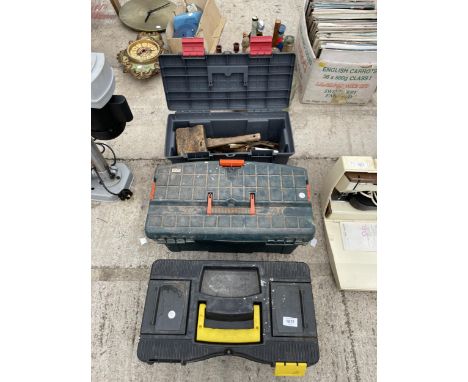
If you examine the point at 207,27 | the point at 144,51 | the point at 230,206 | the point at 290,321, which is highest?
the point at 207,27

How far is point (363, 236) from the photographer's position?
7.98 ft

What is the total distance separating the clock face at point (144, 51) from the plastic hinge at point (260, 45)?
1603 millimetres

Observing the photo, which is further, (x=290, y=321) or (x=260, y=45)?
(x=260, y=45)

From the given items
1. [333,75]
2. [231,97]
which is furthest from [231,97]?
[333,75]

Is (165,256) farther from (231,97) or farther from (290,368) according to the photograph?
(231,97)

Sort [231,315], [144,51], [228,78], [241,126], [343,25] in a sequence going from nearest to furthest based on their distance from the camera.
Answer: [231,315], [228,78], [241,126], [343,25], [144,51]

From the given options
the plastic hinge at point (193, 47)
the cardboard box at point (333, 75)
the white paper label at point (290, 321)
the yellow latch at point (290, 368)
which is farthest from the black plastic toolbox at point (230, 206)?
the cardboard box at point (333, 75)

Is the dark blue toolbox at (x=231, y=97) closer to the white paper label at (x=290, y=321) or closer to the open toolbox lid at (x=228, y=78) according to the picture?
the open toolbox lid at (x=228, y=78)

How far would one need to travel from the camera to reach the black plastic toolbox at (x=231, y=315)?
5.70ft

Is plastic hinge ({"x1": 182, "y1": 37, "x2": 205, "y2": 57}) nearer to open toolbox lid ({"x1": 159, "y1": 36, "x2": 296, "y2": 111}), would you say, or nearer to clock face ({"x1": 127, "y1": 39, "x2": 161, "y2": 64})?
open toolbox lid ({"x1": 159, "y1": 36, "x2": 296, "y2": 111})

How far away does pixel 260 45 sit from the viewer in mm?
2285

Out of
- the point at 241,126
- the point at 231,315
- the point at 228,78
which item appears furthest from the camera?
the point at 241,126

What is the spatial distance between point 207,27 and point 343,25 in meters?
1.58

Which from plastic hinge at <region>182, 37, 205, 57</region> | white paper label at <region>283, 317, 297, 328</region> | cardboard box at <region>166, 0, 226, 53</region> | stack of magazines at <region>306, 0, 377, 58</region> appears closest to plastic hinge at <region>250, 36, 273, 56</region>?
plastic hinge at <region>182, 37, 205, 57</region>
